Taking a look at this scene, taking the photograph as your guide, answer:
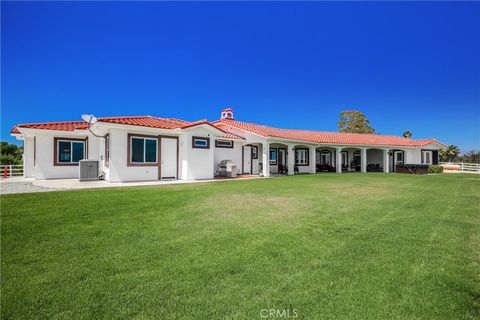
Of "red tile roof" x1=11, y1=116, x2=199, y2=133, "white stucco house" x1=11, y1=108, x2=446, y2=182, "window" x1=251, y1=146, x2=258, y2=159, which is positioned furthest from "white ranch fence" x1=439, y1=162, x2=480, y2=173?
"red tile roof" x1=11, y1=116, x2=199, y2=133

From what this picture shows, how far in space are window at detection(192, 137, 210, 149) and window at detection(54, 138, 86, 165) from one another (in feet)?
26.5

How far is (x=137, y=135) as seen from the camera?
1423cm

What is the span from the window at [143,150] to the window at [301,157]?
51.7ft

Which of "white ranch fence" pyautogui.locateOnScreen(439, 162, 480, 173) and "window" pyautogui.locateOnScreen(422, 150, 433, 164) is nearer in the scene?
"window" pyautogui.locateOnScreen(422, 150, 433, 164)

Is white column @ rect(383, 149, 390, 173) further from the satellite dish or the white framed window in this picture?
the satellite dish

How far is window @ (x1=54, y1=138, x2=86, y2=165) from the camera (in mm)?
Result: 16078

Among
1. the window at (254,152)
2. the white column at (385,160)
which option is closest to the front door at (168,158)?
the window at (254,152)

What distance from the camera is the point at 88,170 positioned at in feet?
47.2

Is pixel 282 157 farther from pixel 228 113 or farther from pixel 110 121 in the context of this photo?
pixel 110 121

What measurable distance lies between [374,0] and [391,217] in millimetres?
14660

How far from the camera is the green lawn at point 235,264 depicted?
254cm

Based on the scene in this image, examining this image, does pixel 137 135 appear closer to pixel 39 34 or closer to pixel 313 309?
pixel 39 34

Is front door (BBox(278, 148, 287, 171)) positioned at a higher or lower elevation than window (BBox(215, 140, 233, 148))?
lower

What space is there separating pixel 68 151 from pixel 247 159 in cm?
1352
